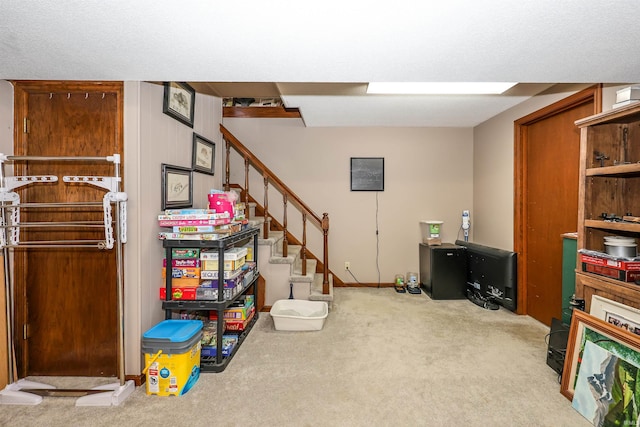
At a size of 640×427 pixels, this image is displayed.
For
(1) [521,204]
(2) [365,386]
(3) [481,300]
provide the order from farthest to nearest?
Answer: (3) [481,300] → (1) [521,204] → (2) [365,386]

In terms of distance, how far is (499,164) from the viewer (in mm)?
3805

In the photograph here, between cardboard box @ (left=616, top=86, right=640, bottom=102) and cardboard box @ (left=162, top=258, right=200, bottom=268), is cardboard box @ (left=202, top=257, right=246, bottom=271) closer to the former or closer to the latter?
cardboard box @ (left=162, top=258, right=200, bottom=268)

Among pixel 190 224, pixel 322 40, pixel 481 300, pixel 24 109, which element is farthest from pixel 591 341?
pixel 24 109

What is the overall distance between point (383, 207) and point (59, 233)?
12.2 feet

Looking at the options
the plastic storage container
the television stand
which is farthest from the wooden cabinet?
the plastic storage container

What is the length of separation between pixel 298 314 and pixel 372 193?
2.18 m

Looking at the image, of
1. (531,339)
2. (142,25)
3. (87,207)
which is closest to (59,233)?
(87,207)

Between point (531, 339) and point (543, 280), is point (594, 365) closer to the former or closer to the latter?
point (531, 339)

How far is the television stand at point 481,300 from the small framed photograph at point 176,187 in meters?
3.57

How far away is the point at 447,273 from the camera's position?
4.00 metres

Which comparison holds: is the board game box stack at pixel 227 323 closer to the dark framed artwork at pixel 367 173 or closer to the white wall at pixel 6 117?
the white wall at pixel 6 117

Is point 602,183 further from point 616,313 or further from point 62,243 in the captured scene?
point 62,243

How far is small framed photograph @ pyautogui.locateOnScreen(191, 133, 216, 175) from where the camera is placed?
2.98 m

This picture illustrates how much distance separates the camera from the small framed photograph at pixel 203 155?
2977 millimetres
